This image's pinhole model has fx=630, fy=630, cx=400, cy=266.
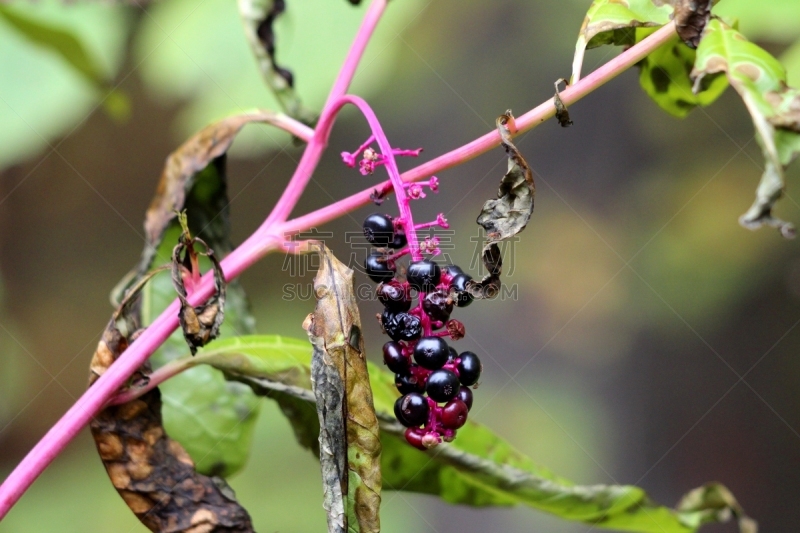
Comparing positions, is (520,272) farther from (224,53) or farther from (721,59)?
(721,59)

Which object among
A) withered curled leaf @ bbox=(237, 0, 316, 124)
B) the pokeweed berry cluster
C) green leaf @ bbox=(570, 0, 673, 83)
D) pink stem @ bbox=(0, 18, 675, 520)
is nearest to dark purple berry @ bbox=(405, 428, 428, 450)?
the pokeweed berry cluster

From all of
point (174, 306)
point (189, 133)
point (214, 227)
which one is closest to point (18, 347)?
point (189, 133)

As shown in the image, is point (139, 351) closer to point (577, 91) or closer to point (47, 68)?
point (577, 91)

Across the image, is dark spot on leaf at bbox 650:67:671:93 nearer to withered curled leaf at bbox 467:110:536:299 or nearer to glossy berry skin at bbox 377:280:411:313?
withered curled leaf at bbox 467:110:536:299

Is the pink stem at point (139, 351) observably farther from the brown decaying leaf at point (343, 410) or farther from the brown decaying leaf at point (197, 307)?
the brown decaying leaf at point (343, 410)

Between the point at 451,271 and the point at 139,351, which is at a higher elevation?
the point at 451,271

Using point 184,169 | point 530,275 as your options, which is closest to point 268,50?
point 184,169
